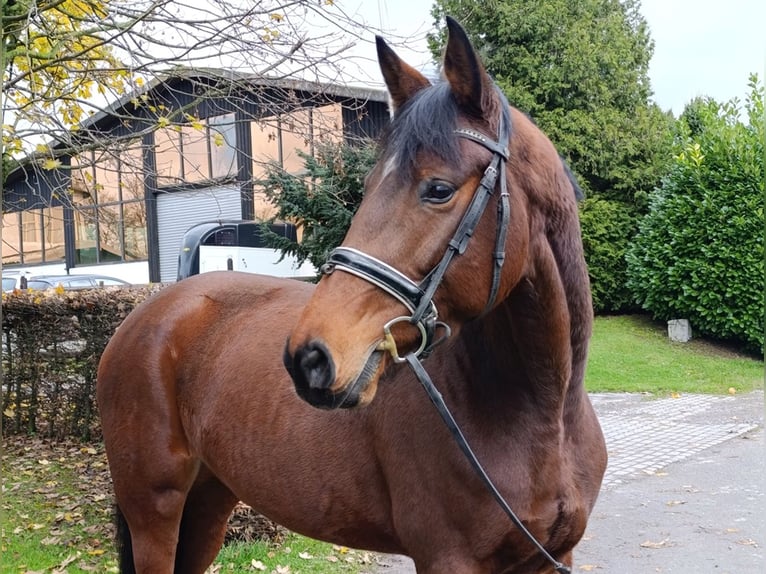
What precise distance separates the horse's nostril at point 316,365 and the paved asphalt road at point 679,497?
11.6 ft

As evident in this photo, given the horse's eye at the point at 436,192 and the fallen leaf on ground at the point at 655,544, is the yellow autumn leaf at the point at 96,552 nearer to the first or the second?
the fallen leaf on ground at the point at 655,544

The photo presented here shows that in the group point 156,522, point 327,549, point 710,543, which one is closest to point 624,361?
point 710,543

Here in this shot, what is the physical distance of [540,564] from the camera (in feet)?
6.66

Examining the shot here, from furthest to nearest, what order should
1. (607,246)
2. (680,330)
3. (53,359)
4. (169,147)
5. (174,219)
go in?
(174,219), (607,246), (680,330), (169,147), (53,359)

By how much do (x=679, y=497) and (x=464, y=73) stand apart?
5581mm

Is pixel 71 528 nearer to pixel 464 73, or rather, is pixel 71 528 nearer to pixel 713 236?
pixel 464 73

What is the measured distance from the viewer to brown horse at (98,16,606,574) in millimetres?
1618

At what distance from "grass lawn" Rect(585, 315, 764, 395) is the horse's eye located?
420 inches

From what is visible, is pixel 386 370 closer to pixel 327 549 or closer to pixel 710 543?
pixel 327 549

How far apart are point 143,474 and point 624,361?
11.9 meters

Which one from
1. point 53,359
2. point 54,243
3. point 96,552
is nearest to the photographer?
point 96,552

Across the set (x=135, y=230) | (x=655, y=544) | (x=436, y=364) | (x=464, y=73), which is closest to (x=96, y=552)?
(x=436, y=364)

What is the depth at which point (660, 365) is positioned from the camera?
42.9 feet

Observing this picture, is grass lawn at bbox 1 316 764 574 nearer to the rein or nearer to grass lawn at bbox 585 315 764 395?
the rein
